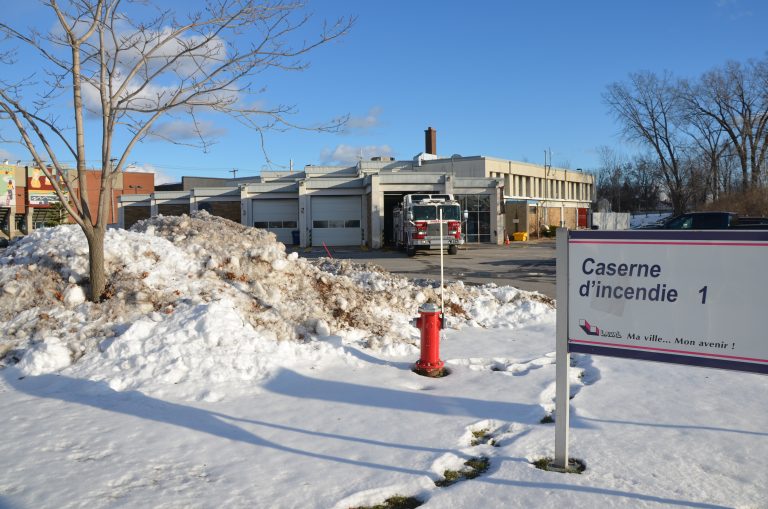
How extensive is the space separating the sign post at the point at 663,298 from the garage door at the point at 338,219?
36.2 metres

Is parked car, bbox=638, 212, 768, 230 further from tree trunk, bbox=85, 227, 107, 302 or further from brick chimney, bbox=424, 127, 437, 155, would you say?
brick chimney, bbox=424, 127, 437, 155

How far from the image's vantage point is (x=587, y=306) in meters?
4.14

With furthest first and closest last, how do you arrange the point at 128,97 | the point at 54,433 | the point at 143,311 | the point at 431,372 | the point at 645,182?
the point at 645,182 < the point at 128,97 < the point at 143,311 < the point at 431,372 < the point at 54,433

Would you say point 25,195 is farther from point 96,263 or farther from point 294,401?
point 294,401

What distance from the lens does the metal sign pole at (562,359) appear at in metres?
4.17

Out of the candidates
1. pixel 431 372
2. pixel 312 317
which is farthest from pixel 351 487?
pixel 312 317

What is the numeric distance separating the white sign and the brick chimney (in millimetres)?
60390

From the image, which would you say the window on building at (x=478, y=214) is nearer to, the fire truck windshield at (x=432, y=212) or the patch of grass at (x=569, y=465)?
the fire truck windshield at (x=432, y=212)

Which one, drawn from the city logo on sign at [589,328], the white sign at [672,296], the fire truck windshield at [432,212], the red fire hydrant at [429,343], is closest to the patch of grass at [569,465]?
the white sign at [672,296]

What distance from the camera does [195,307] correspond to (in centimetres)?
739

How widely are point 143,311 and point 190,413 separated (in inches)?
101

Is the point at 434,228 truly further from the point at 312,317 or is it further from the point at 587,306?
the point at 587,306

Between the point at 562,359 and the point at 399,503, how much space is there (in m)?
1.53

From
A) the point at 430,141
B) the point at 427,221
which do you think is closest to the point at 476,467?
the point at 427,221
